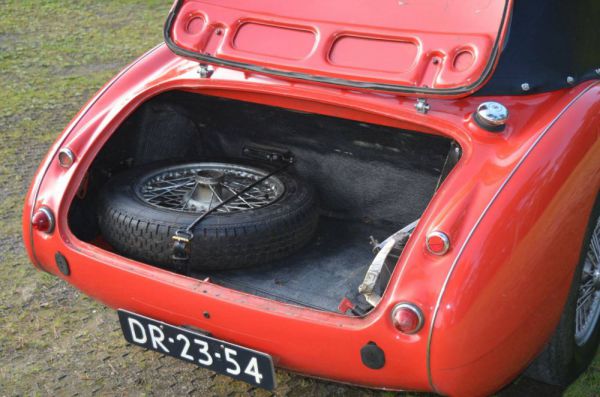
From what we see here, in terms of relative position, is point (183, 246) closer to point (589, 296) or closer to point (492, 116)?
point (492, 116)

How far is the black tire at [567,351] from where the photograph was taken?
9.44ft

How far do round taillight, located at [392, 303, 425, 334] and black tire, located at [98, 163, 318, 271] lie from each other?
717 mm

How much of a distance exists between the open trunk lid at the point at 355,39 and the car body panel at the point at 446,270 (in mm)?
76

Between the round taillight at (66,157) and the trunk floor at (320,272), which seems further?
the round taillight at (66,157)

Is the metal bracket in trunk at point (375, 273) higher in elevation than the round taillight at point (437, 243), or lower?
lower

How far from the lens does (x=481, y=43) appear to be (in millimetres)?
2840

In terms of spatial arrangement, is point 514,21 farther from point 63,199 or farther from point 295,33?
point 63,199

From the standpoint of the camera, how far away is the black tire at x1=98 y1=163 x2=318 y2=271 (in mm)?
2938

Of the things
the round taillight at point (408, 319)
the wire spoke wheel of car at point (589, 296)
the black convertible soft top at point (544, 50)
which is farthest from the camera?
the wire spoke wheel of car at point (589, 296)

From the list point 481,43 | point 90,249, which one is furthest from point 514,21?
point 90,249

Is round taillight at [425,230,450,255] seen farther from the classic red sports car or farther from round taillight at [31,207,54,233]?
round taillight at [31,207,54,233]

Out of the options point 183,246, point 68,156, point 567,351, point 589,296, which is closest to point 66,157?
point 68,156

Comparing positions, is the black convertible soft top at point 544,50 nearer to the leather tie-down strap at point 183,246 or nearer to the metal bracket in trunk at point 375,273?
the metal bracket in trunk at point 375,273

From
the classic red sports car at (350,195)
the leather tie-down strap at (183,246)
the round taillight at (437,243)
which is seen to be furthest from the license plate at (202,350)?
the round taillight at (437,243)
